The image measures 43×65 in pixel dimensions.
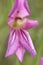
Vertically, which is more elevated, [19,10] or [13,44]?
[19,10]

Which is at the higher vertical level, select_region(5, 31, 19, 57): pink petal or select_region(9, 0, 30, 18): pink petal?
select_region(9, 0, 30, 18): pink petal

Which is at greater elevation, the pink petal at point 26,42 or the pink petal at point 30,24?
the pink petal at point 30,24

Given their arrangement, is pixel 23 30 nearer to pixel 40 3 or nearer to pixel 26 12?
pixel 26 12

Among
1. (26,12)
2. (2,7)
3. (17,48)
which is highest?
(26,12)

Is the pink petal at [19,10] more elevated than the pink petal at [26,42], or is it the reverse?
the pink petal at [19,10]

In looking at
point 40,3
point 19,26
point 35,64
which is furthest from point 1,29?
point 19,26

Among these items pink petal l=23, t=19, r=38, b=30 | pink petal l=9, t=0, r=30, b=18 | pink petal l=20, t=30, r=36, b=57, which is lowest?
pink petal l=20, t=30, r=36, b=57

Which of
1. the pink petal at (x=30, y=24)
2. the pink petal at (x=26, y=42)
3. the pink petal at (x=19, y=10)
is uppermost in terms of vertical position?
the pink petal at (x=19, y=10)
